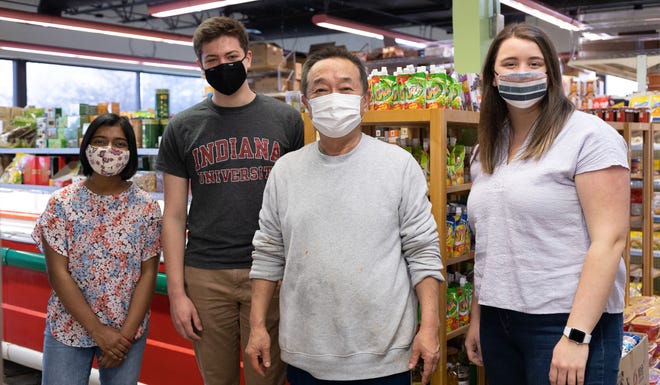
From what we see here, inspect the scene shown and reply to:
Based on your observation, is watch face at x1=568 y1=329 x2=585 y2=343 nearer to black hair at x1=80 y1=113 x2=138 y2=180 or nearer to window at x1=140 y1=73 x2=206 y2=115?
black hair at x1=80 y1=113 x2=138 y2=180

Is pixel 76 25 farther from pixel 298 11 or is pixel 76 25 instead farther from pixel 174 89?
pixel 174 89

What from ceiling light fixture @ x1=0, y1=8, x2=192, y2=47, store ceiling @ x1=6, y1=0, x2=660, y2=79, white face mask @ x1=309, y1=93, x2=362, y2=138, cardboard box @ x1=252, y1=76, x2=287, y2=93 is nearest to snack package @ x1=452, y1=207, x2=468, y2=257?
white face mask @ x1=309, y1=93, x2=362, y2=138

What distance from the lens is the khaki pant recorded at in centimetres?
269

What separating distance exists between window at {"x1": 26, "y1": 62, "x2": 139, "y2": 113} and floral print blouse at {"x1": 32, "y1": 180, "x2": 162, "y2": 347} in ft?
50.7

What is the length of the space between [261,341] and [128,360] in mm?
883

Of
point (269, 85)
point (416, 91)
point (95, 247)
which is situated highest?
point (269, 85)

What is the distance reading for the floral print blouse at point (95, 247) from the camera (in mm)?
2783

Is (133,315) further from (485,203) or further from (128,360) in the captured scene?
(485,203)

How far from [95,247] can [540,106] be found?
1.80 meters

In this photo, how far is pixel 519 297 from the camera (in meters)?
2.05

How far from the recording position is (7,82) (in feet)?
56.4

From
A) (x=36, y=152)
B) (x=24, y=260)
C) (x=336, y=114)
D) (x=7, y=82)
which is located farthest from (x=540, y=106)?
(x=7, y=82)

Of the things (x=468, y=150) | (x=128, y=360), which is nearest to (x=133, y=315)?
(x=128, y=360)

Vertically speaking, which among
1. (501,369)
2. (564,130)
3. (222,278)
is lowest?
(501,369)
